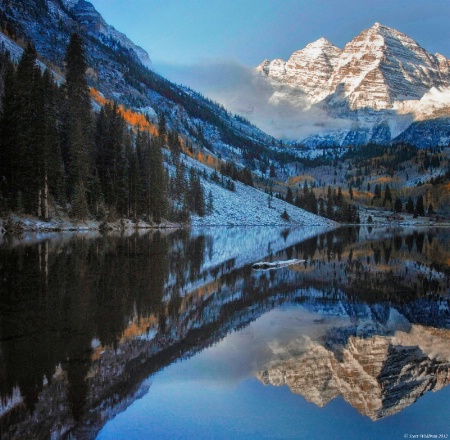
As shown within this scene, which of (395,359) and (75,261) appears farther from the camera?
(75,261)

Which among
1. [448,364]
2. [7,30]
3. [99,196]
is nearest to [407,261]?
[448,364]

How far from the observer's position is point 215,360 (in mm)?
11414

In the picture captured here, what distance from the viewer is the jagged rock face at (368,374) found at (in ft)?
30.2

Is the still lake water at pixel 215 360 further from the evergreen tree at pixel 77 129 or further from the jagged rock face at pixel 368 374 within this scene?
Result: the evergreen tree at pixel 77 129

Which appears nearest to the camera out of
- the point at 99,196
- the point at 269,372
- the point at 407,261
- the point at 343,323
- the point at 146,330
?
the point at 269,372

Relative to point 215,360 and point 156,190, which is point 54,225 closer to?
point 156,190

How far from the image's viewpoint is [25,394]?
8586mm

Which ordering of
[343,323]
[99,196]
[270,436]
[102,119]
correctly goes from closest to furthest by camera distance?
[270,436] → [343,323] → [99,196] → [102,119]

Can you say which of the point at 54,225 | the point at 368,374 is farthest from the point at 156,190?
the point at 368,374

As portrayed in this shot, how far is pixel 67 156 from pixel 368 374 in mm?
67981

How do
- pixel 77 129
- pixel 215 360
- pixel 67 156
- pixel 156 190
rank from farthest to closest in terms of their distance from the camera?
pixel 156 190, pixel 67 156, pixel 77 129, pixel 215 360

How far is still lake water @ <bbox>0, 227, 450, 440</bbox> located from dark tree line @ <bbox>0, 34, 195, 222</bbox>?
3785cm

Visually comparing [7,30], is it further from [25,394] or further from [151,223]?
[25,394]

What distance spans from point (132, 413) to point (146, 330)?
520 cm
